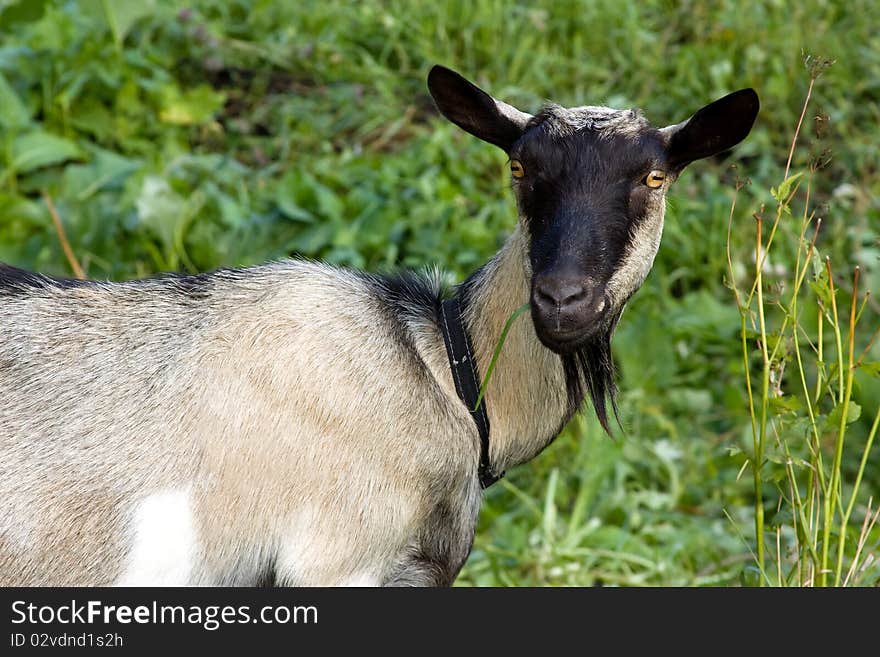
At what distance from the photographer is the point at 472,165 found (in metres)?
6.47

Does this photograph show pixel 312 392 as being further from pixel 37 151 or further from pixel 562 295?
pixel 37 151

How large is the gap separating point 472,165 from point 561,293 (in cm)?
365

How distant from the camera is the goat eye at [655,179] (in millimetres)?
A: 3146

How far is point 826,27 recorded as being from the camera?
23.5ft

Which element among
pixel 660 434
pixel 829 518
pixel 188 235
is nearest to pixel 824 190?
pixel 660 434

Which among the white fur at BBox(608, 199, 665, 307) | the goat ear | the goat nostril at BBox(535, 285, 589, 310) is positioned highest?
the goat ear

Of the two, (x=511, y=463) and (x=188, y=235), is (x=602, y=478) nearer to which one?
(x=511, y=463)

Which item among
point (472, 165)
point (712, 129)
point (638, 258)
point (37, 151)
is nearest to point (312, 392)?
point (638, 258)

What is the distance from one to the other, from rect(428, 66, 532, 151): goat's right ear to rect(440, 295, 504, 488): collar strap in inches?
20.1

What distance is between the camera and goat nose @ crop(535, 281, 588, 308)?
114 inches

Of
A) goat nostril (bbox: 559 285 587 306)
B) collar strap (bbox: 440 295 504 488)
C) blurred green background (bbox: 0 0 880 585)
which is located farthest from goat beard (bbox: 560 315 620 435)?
blurred green background (bbox: 0 0 880 585)

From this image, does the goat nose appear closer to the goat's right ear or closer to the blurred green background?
the goat's right ear
